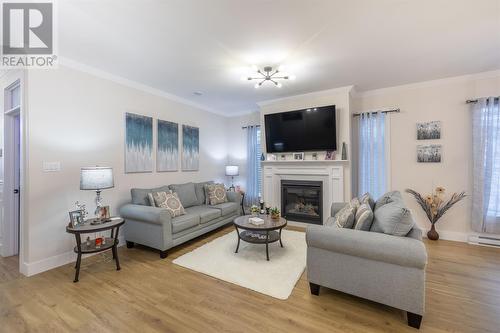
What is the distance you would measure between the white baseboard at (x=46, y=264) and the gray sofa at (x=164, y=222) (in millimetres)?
730

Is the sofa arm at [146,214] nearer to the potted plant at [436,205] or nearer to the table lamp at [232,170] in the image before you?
the table lamp at [232,170]

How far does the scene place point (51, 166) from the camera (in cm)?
290

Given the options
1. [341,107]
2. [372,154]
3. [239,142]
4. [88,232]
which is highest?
[341,107]

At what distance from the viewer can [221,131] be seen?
6.13 m

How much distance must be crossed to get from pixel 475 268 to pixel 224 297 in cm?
319

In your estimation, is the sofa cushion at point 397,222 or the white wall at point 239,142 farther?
the white wall at point 239,142

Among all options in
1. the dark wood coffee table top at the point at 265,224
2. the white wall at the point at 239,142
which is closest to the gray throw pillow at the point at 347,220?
the dark wood coffee table top at the point at 265,224

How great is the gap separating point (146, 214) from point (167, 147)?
1.71m

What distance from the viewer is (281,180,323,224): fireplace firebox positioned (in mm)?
4590

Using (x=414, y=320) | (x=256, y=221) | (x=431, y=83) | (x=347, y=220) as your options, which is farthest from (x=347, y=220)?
(x=431, y=83)

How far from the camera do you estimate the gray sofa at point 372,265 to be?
1792 millimetres

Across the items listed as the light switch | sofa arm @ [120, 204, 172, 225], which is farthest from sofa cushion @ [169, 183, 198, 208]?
the light switch

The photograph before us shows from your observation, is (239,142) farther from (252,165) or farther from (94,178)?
(94,178)

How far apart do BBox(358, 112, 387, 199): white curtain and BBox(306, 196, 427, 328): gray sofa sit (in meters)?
2.52
